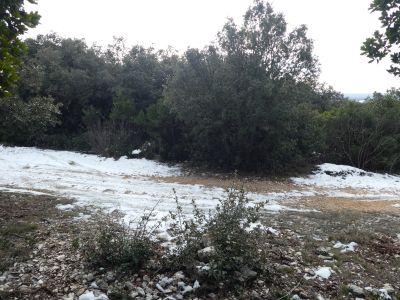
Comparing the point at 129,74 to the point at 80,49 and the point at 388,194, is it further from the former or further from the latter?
the point at 388,194

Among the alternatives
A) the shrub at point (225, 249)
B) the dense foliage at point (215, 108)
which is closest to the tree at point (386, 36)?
the shrub at point (225, 249)

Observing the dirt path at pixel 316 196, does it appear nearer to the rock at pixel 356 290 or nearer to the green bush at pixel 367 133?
the rock at pixel 356 290

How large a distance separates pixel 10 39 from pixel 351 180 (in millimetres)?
12451

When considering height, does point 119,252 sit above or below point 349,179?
below

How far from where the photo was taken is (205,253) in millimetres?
4645

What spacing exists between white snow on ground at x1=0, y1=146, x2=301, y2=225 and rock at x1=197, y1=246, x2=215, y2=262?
2.26 meters

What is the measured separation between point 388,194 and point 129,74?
12314 millimetres

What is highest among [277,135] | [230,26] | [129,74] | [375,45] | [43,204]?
[230,26]

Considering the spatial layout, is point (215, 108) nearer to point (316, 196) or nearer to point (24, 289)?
point (316, 196)

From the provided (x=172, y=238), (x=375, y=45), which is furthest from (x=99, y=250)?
(x=375, y=45)

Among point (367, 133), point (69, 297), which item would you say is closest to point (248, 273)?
point (69, 297)

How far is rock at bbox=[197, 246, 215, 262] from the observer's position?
4598mm

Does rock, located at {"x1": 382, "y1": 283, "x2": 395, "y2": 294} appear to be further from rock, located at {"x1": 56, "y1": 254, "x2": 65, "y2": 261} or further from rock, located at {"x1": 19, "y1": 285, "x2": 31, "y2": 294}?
rock, located at {"x1": 19, "y1": 285, "x2": 31, "y2": 294}

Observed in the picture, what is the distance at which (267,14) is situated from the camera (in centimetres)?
1319
